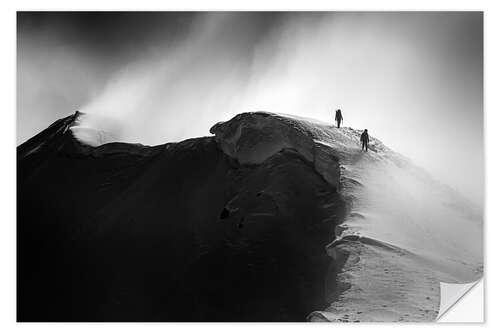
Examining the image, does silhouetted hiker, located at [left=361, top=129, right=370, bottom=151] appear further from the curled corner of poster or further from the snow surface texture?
the curled corner of poster

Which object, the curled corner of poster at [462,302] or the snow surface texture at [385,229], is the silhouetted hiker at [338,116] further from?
the curled corner of poster at [462,302]

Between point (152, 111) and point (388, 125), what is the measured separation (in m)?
3.10

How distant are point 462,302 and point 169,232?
448 cm

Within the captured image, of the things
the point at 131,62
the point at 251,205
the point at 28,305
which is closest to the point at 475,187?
the point at 251,205

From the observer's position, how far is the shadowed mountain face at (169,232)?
724 cm

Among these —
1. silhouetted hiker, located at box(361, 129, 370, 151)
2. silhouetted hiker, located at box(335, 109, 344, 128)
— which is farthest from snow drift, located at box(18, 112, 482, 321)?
silhouetted hiker, located at box(335, 109, 344, 128)

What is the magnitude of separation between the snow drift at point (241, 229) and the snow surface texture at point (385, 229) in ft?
0.06

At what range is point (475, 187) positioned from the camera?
7.07 m

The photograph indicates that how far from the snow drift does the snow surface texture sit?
0.02 metres

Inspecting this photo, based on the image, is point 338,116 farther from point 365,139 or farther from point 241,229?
point 241,229

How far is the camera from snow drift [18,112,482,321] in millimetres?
6836

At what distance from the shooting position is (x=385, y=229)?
23.8 feet
